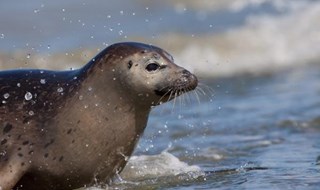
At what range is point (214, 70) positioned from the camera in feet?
47.5

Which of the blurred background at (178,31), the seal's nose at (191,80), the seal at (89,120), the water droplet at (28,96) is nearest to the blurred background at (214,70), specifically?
the blurred background at (178,31)

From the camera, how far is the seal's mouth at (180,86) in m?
6.51

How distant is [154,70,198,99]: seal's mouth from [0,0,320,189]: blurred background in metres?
0.19

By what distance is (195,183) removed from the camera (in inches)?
271

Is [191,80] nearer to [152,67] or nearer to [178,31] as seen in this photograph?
[152,67]

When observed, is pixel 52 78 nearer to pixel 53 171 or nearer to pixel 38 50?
pixel 53 171

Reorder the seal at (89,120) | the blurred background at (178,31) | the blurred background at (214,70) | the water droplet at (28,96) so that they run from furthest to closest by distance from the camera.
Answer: the blurred background at (178,31), the blurred background at (214,70), the water droplet at (28,96), the seal at (89,120)

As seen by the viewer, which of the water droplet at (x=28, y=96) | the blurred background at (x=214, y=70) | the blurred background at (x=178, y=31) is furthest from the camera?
the blurred background at (x=178, y=31)

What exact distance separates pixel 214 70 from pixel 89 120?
8012 millimetres

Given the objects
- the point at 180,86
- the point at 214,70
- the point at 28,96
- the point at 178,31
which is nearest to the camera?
Result: the point at 180,86

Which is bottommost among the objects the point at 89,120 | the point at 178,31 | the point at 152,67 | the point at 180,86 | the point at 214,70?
the point at 89,120

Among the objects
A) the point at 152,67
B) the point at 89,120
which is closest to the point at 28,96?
the point at 89,120

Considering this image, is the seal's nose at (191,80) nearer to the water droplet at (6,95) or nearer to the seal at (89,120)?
the seal at (89,120)

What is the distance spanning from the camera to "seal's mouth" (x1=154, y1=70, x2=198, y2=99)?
6.51 metres
